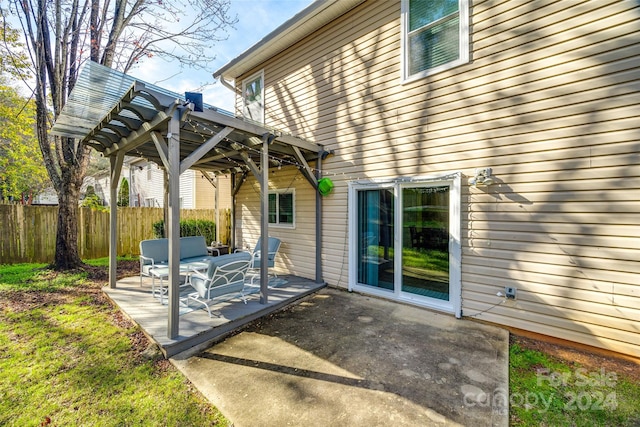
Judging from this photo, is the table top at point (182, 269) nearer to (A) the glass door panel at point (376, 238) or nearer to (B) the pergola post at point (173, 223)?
(B) the pergola post at point (173, 223)

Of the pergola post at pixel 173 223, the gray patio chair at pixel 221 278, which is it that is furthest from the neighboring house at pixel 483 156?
the pergola post at pixel 173 223

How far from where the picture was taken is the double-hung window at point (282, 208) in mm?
6594

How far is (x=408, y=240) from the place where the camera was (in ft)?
15.2

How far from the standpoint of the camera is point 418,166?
4.51 m

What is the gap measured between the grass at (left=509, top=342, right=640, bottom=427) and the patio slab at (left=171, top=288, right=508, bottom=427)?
136mm

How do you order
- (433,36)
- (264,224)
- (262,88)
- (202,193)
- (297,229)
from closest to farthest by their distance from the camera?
1. (433,36)
2. (264,224)
3. (297,229)
4. (262,88)
5. (202,193)

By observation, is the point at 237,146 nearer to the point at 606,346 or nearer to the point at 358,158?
the point at 358,158

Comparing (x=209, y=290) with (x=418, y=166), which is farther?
(x=418, y=166)

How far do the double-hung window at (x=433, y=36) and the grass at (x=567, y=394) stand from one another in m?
4.25

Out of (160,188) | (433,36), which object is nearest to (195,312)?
(433,36)

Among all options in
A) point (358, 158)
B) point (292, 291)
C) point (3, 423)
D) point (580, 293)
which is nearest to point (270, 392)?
point (3, 423)

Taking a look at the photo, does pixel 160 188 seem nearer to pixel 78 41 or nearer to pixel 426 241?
pixel 78 41

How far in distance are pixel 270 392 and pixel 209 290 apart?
1871 millimetres

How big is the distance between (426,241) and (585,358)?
7.42 ft
